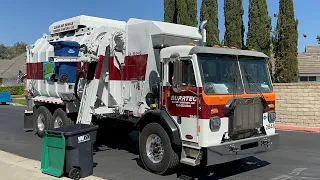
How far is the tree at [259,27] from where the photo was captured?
18.9 m

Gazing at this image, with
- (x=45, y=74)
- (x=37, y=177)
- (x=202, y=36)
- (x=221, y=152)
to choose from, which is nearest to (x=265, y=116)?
(x=221, y=152)

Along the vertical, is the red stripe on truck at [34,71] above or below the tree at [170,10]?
below

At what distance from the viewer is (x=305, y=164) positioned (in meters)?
8.48

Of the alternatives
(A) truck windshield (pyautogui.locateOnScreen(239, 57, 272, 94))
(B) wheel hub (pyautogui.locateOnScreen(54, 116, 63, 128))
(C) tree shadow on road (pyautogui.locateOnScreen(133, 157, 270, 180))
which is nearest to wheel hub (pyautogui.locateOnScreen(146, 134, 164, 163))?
(C) tree shadow on road (pyautogui.locateOnScreen(133, 157, 270, 180))

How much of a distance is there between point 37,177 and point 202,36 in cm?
497

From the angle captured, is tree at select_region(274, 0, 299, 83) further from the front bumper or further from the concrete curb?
the front bumper

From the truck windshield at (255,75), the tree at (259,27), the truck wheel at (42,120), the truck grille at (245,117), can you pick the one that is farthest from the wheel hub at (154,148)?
the tree at (259,27)

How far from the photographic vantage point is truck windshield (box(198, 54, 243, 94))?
6.87 m

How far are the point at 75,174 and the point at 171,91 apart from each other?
2454 millimetres

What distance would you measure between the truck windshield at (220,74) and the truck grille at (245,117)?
289 mm

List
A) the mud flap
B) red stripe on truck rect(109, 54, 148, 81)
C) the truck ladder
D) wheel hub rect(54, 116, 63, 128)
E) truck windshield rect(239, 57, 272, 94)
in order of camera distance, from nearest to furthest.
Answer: truck windshield rect(239, 57, 272, 94)
red stripe on truck rect(109, 54, 148, 81)
the truck ladder
wheel hub rect(54, 116, 63, 128)
the mud flap

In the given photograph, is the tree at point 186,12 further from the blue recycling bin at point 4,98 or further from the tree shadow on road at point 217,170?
the blue recycling bin at point 4,98

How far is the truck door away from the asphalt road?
1.03 m

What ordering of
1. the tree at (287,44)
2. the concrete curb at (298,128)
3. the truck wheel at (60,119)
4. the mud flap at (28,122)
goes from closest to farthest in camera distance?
1. the truck wheel at (60,119)
2. the mud flap at (28,122)
3. the concrete curb at (298,128)
4. the tree at (287,44)
